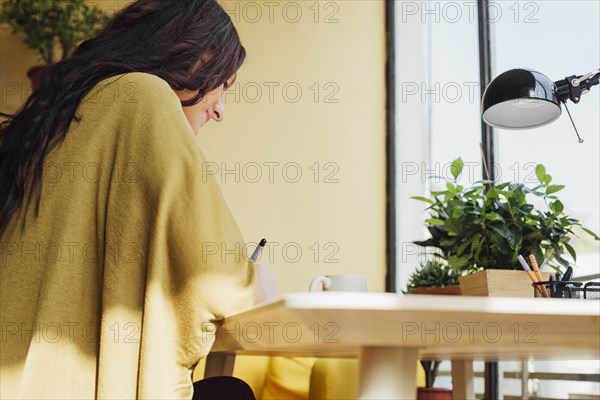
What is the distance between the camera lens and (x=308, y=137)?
3455 millimetres

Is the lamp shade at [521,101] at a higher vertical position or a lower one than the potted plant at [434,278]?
higher

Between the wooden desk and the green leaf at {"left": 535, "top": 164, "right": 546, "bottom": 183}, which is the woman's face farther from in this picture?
the green leaf at {"left": 535, "top": 164, "right": 546, "bottom": 183}

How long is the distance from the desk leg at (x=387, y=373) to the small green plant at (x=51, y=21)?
9.71 feet

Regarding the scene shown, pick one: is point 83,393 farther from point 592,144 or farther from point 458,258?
point 592,144

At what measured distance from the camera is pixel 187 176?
38.4 inches

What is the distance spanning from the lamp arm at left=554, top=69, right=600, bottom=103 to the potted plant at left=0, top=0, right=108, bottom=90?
7.97 feet

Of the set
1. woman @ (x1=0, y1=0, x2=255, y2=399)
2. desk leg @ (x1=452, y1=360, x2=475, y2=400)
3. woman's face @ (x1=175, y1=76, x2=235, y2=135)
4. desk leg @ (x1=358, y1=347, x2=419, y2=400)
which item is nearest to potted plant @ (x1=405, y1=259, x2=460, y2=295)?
desk leg @ (x1=452, y1=360, x2=475, y2=400)

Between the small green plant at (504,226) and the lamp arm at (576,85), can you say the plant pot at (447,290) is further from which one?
the lamp arm at (576,85)

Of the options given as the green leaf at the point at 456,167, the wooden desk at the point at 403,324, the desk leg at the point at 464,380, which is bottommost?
the desk leg at the point at 464,380

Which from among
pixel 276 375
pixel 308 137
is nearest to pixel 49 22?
pixel 308 137

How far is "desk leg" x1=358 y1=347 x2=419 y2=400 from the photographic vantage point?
762 mm

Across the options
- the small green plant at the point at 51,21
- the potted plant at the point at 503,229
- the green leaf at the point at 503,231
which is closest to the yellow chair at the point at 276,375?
the potted plant at the point at 503,229

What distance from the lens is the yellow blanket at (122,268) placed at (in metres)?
0.92

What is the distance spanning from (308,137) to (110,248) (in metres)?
2.53
